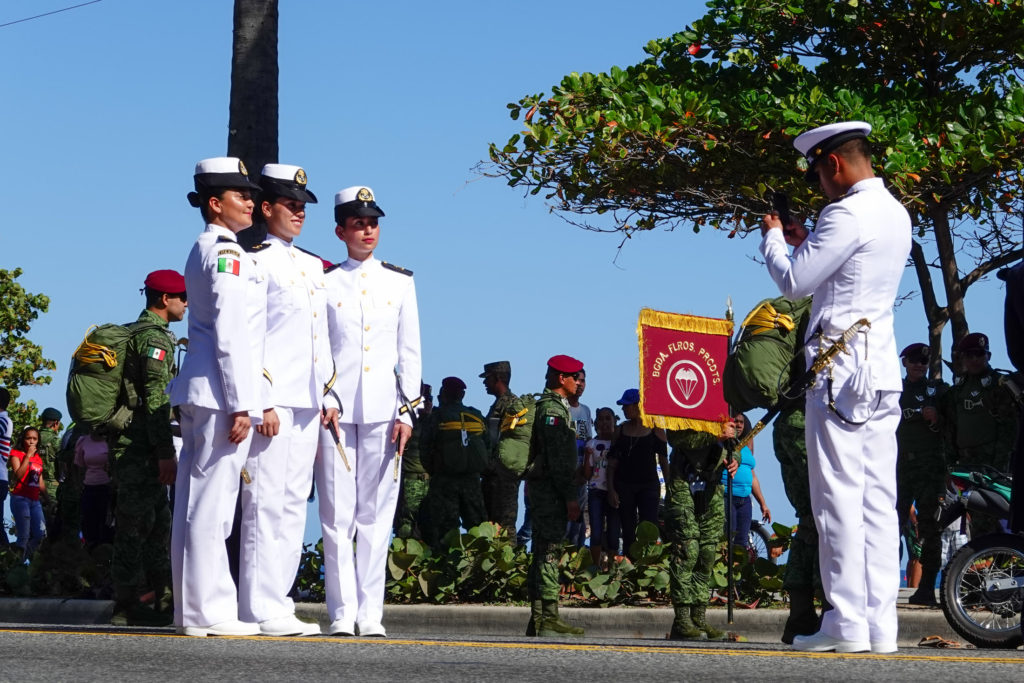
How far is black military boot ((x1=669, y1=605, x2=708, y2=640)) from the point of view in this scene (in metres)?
9.06

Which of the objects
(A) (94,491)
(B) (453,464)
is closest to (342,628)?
(A) (94,491)

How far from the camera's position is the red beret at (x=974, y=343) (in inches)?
473

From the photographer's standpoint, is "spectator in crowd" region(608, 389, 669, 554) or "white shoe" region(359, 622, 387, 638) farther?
"spectator in crowd" region(608, 389, 669, 554)

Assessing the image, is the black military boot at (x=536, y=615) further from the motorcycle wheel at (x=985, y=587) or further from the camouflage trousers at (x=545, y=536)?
the motorcycle wheel at (x=985, y=587)

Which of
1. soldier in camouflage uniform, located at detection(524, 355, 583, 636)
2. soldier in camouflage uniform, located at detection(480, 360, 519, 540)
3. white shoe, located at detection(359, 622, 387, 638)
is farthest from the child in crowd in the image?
white shoe, located at detection(359, 622, 387, 638)

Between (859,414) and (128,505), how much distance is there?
477 centimetres

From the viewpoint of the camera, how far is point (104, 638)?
Answer: 7027 mm

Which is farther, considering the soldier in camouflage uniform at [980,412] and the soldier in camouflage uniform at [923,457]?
the soldier in camouflage uniform at [923,457]

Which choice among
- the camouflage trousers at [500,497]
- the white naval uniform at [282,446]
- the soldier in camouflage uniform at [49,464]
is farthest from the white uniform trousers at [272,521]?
the soldier in camouflage uniform at [49,464]

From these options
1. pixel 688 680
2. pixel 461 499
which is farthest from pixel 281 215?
pixel 461 499

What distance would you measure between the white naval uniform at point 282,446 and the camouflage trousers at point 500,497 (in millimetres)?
8590

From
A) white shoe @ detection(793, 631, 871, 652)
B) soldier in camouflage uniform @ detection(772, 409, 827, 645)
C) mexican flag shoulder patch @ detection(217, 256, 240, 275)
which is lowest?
white shoe @ detection(793, 631, 871, 652)

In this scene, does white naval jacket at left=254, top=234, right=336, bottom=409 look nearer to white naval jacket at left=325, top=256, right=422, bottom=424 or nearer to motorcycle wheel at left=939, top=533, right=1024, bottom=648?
white naval jacket at left=325, top=256, right=422, bottom=424

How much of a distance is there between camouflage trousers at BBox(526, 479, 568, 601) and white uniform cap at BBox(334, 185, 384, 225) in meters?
2.34
